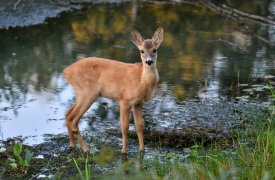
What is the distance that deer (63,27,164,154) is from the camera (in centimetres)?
723

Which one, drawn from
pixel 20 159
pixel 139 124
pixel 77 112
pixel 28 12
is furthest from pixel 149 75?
pixel 28 12

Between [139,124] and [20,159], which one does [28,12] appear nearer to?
[139,124]

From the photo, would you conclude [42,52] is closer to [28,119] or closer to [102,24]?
[102,24]

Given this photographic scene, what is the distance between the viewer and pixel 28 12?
576 inches

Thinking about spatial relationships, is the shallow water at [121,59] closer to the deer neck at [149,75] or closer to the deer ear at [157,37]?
the deer ear at [157,37]

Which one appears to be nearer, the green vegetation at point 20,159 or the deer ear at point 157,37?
the green vegetation at point 20,159

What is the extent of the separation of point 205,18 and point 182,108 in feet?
19.4

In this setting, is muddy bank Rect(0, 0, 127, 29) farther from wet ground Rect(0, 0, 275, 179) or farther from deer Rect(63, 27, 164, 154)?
deer Rect(63, 27, 164, 154)

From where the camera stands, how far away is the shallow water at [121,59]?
8.66 m

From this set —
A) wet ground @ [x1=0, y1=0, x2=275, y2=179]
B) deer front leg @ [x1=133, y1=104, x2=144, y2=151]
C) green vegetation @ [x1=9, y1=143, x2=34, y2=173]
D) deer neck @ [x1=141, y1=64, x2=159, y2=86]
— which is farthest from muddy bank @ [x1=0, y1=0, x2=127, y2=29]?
green vegetation @ [x1=9, y1=143, x2=34, y2=173]

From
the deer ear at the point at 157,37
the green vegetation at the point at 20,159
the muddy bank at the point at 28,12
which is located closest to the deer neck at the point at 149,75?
the deer ear at the point at 157,37

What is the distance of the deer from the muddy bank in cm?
641

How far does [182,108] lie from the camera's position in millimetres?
9023

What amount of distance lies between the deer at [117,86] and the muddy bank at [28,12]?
6405 mm
